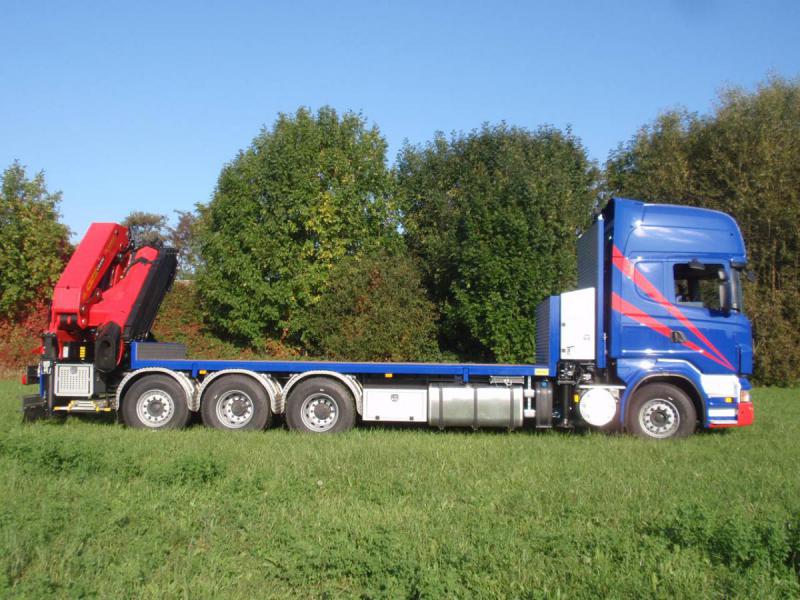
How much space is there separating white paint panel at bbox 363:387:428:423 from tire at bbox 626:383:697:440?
10.7 ft

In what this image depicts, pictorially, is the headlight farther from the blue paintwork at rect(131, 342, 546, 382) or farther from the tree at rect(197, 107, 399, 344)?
the tree at rect(197, 107, 399, 344)

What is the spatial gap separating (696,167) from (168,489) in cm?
2086

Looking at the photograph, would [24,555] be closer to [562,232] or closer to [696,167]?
[562,232]

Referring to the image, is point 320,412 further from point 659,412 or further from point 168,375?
point 659,412

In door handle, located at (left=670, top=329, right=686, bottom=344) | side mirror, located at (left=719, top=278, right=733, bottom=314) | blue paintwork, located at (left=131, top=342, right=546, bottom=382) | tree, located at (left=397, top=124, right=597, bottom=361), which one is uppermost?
tree, located at (left=397, top=124, right=597, bottom=361)

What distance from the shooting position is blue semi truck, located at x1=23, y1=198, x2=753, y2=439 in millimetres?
11289

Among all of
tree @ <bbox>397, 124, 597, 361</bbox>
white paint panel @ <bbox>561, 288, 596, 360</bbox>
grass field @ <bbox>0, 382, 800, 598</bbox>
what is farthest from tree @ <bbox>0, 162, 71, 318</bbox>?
white paint panel @ <bbox>561, 288, 596, 360</bbox>

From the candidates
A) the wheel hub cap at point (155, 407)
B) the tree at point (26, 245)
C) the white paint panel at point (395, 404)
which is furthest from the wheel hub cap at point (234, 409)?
the tree at point (26, 245)

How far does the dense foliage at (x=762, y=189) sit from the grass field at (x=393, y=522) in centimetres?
1321

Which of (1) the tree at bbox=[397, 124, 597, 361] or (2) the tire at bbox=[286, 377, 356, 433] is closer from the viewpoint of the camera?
(2) the tire at bbox=[286, 377, 356, 433]

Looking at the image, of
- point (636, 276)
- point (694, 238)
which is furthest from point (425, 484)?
point (694, 238)

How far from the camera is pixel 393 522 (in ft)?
20.8

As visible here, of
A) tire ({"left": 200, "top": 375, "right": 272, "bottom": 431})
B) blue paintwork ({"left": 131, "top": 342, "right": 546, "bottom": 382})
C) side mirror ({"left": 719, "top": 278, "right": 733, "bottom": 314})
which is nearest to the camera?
side mirror ({"left": 719, "top": 278, "right": 733, "bottom": 314})

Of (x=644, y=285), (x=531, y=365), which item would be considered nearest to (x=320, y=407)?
(x=531, y=365)
